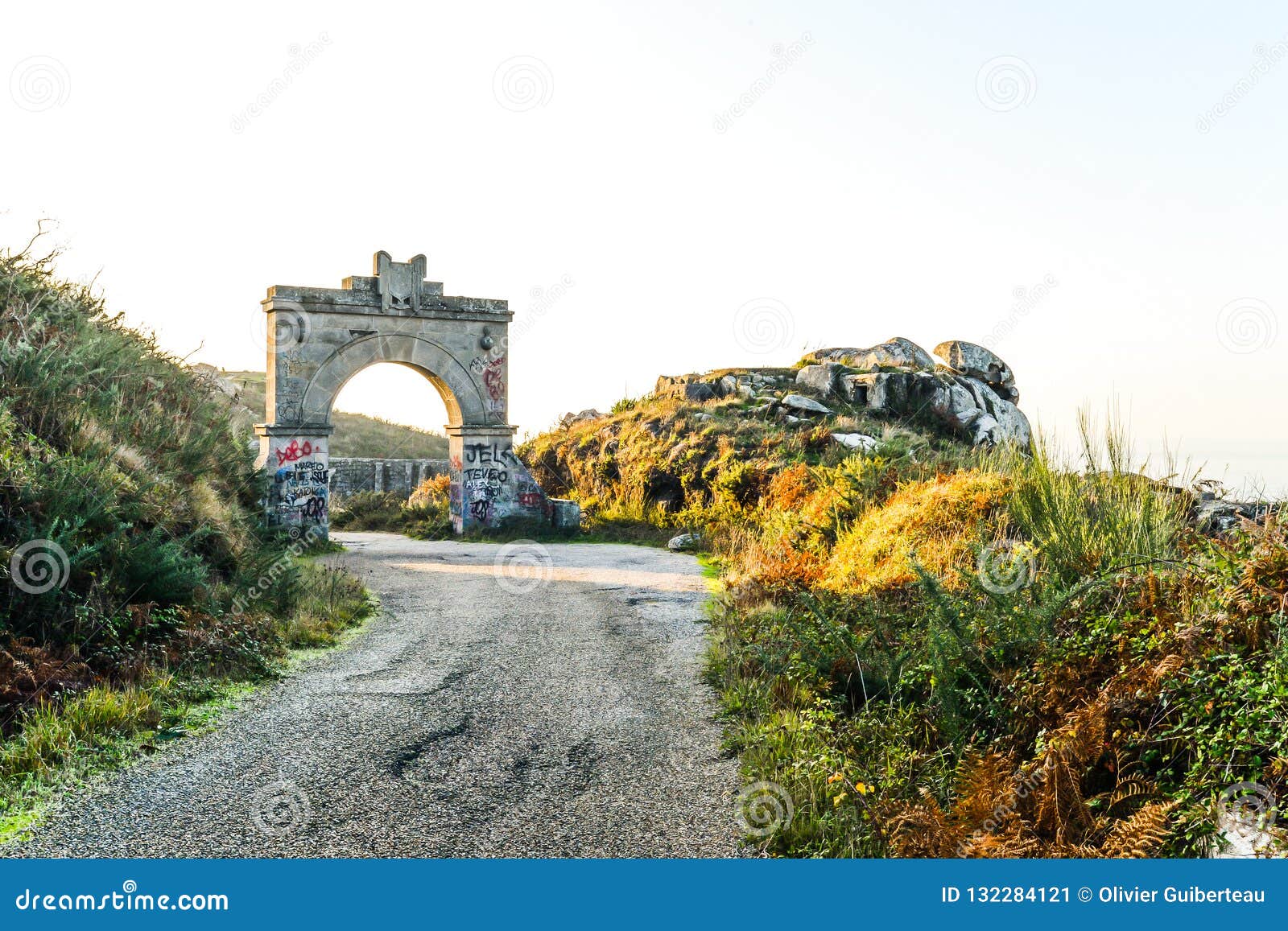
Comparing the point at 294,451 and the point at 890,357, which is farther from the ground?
the point at 890,357

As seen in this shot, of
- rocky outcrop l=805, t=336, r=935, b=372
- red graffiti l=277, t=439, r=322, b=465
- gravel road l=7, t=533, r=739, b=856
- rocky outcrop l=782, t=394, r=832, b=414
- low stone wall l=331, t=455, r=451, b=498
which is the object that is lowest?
gravel road l=7, t=533, r=739, b=856

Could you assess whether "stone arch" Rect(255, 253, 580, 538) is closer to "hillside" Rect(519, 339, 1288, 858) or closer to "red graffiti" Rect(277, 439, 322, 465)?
"red graffiti" Rect(277, 439, 322, 465)

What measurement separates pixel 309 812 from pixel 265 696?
2.38 m

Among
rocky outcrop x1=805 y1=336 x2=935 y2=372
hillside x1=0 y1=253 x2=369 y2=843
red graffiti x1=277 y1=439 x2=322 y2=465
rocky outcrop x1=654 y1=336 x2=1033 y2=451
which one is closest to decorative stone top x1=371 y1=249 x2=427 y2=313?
red graffiti x1=277 y1=439 x2=322 y2=465

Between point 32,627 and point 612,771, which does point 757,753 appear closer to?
point 612,771

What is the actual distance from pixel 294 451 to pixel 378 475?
13.0 metres

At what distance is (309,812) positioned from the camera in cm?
459

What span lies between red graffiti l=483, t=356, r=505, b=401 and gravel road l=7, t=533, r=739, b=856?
11.4m

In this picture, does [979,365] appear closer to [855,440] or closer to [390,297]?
[855,440]

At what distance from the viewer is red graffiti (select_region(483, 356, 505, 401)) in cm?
2025

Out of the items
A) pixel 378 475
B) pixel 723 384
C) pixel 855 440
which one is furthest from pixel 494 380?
pixel 378 475

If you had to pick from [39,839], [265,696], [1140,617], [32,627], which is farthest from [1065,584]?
[32,627]

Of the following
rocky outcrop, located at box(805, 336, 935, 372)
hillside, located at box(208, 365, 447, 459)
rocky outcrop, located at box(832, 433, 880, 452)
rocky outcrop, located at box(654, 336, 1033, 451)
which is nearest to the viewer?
rocky outcrop, located at box(832, 433, 880, 452)

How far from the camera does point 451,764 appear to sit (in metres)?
5.34
